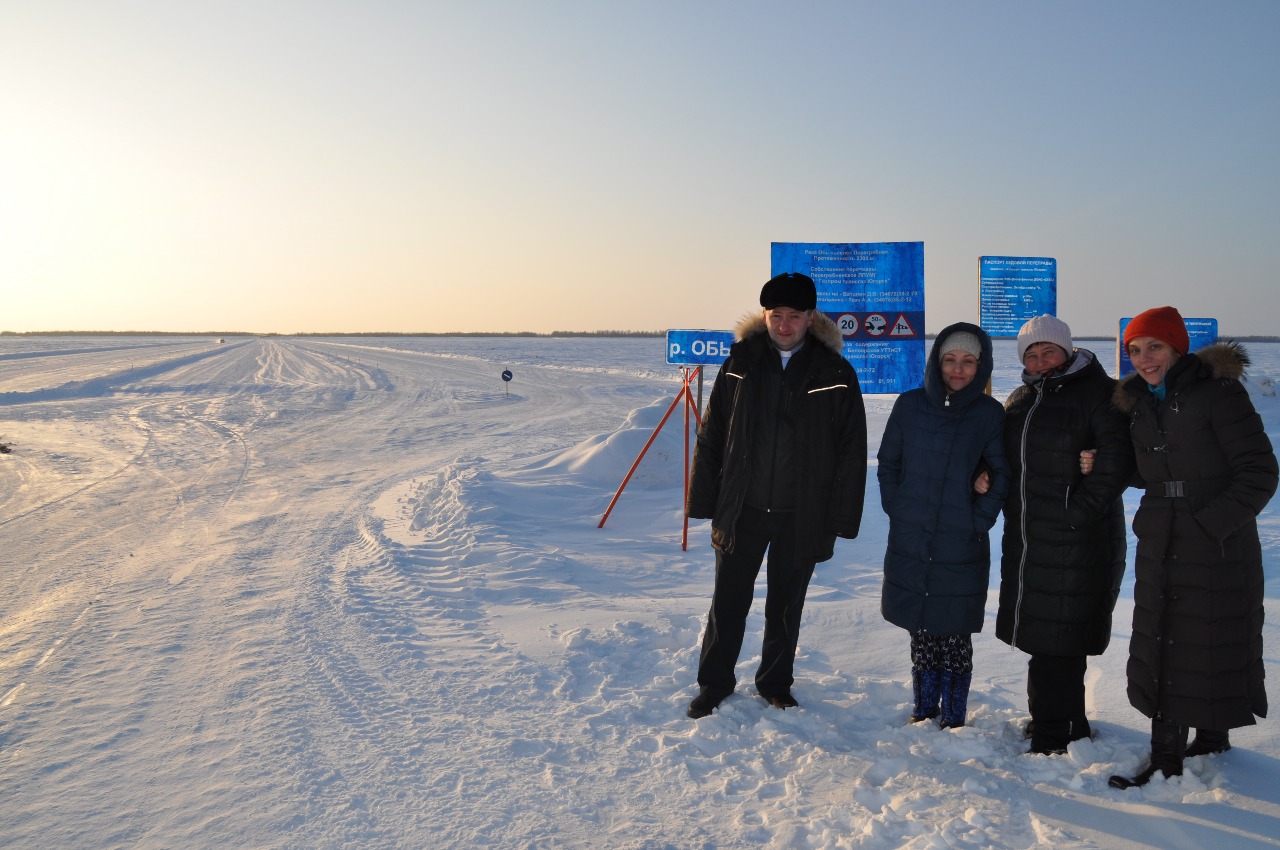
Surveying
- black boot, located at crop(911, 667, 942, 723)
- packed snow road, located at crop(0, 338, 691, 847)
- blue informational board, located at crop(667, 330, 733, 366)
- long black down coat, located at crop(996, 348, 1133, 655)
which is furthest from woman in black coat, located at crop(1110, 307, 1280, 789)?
blue informational board, located at crop(667, 330, 733, 366)

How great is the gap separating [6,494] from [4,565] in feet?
10.9

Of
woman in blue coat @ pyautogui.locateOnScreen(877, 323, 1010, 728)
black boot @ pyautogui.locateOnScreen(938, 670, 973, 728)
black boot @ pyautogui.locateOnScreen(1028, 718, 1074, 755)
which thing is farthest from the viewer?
black boot @ pyautogui.locateOnScreen(938, 670, 973, 728)

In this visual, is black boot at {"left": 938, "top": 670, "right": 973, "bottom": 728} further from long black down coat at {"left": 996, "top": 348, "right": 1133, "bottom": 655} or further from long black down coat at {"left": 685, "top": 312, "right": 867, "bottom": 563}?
long black down coat at {"left": 685, "top": 312, "right": 867, "bottom": 563}

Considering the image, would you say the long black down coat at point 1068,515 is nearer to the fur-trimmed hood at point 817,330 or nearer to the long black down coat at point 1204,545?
the long black down coat at point 1204,545

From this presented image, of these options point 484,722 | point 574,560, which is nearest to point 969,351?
point 484,722

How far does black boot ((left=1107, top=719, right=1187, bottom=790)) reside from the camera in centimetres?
279

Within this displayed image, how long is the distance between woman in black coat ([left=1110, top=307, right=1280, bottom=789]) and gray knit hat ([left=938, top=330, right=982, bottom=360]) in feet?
1.80

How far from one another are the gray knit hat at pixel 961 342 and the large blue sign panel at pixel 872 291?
341cm

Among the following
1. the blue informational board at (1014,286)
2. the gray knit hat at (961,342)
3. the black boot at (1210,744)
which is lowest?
the black boot at (1210,744)

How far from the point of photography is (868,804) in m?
2.78

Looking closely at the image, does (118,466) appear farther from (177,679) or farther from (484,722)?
(484,722)

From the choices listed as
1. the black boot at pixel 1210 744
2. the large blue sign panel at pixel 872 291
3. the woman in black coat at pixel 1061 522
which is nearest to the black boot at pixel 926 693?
the woman in black coat at pixel 1061 522

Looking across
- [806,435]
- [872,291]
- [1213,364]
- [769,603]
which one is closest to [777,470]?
[806,435]

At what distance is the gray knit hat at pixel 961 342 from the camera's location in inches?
127
